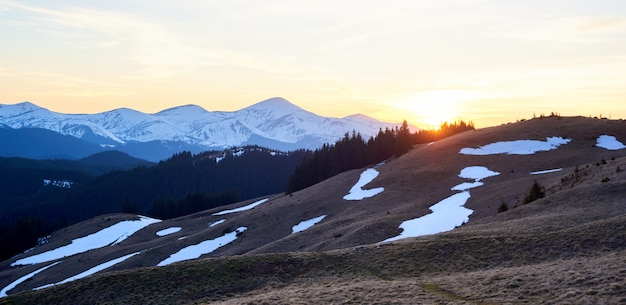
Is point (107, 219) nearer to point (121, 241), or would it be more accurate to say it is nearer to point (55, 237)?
point (55, 237)

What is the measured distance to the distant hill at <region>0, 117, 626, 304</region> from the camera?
20516 mm

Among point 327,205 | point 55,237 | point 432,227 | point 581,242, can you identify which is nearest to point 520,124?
point 327,205

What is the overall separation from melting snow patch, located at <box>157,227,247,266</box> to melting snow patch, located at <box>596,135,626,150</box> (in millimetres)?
47033

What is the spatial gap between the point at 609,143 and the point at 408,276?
5260 centimetres

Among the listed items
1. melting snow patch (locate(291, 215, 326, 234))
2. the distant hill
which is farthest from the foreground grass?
melting snow patch (locate(291, 215, 326, 234))

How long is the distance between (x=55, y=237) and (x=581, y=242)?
103286 mm

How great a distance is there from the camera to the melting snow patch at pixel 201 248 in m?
56.8

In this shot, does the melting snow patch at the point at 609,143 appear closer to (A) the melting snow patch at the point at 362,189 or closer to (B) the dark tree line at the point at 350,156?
(A) the melting snow patch at the point at 362,189

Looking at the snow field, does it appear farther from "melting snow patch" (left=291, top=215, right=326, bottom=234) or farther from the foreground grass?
"melting snow patch" (left=291, top=215, right=326, bottom=234)

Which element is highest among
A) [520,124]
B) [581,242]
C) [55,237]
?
[520,124]

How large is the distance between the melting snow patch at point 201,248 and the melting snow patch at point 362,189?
14.7m

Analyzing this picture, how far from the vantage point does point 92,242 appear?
290 feet

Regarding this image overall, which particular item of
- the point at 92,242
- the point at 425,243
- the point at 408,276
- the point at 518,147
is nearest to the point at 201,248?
the point at 425,243

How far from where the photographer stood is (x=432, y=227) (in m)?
42.1
